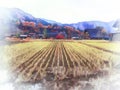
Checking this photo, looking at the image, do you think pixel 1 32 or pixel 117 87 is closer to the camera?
pixel 1 32

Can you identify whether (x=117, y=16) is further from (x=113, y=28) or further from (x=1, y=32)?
(x=1, y=32)

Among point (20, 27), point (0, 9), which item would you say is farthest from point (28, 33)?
point (0, 9)

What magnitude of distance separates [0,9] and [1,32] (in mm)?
364

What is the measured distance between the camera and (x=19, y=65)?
6.43 metres

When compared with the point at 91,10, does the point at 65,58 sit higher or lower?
lower

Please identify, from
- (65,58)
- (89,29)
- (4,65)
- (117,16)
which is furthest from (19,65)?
(117,16)

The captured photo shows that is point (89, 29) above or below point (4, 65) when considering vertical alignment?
above

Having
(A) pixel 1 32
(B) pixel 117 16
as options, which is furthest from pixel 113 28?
(A) pixel 1 32

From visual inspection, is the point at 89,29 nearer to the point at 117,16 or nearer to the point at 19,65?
the point at 117,16

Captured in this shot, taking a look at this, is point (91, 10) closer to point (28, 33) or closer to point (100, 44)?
point (100, 44)

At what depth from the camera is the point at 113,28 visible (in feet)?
21.9

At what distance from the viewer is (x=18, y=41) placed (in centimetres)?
639

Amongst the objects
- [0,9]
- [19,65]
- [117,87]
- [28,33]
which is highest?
[0,9]

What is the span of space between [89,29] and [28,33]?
1025 millimetres
